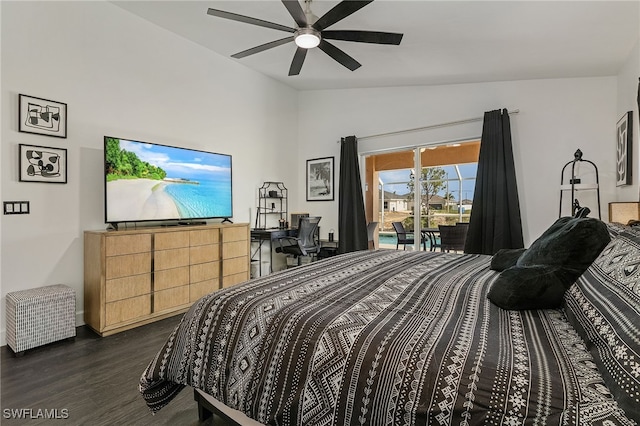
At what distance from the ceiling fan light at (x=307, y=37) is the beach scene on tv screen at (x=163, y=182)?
1.90 metres

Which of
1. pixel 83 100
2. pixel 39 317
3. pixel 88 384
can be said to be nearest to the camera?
pixel 88 384

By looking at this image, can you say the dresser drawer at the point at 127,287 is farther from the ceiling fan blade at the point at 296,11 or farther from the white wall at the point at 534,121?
the white wall at the point at 534,121

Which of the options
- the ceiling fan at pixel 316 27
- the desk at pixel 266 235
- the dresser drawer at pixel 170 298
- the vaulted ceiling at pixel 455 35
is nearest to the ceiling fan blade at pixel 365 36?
the ceiling fan at pixel 316 27

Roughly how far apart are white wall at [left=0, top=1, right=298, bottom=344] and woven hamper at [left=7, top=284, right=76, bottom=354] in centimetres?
25

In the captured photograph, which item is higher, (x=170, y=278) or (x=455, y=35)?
(x=455, y=35)

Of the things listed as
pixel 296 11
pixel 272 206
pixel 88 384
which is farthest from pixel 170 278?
pixel 296 11

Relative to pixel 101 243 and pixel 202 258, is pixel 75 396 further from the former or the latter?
pixel 202 258

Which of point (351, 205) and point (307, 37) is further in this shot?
point (351, 205)

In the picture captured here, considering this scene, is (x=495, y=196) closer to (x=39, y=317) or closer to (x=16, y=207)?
(x=39, y=317)

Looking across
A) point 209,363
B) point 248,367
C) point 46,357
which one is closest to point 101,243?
point 46,357

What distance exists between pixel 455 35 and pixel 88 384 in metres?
4.02

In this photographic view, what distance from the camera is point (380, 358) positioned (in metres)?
0.93

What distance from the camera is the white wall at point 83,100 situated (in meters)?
2.61

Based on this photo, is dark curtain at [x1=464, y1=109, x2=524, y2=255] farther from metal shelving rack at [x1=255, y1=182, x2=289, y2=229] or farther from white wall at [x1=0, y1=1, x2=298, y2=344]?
white wall at [x1=0, y1=1, x2=298, y2=344]
